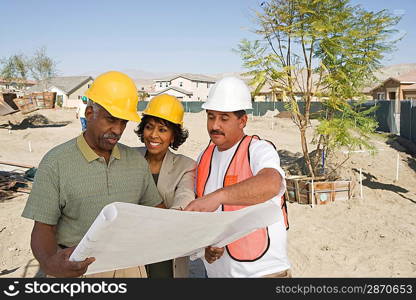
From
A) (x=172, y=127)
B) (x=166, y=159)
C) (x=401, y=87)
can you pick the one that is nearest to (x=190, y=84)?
(x=401, y=87)

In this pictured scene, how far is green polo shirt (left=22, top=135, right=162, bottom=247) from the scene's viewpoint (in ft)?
5.97

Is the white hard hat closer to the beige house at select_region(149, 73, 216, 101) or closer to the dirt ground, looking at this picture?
the dirt ground

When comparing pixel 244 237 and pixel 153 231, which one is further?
pixel 244 237

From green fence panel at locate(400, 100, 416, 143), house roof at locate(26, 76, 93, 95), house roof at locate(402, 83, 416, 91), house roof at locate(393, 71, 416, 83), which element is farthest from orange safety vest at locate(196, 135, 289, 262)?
house roof at locate(26, 76, 93, 95)

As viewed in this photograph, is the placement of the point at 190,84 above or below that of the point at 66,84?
below

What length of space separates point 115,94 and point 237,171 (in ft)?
2.49

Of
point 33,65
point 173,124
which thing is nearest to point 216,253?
point 173,124

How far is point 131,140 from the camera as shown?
64.8ft

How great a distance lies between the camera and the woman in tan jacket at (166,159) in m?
2.51

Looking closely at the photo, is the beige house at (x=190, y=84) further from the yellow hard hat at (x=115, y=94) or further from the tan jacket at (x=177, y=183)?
the yellow hard hat at (x=115, y=94)

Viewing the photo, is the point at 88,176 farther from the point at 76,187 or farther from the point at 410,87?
the point at 410,87

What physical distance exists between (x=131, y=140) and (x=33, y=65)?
41005 millimetres

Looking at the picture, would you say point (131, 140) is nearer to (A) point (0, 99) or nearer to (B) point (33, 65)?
(A) point (0, 99)

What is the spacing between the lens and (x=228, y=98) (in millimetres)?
2260
